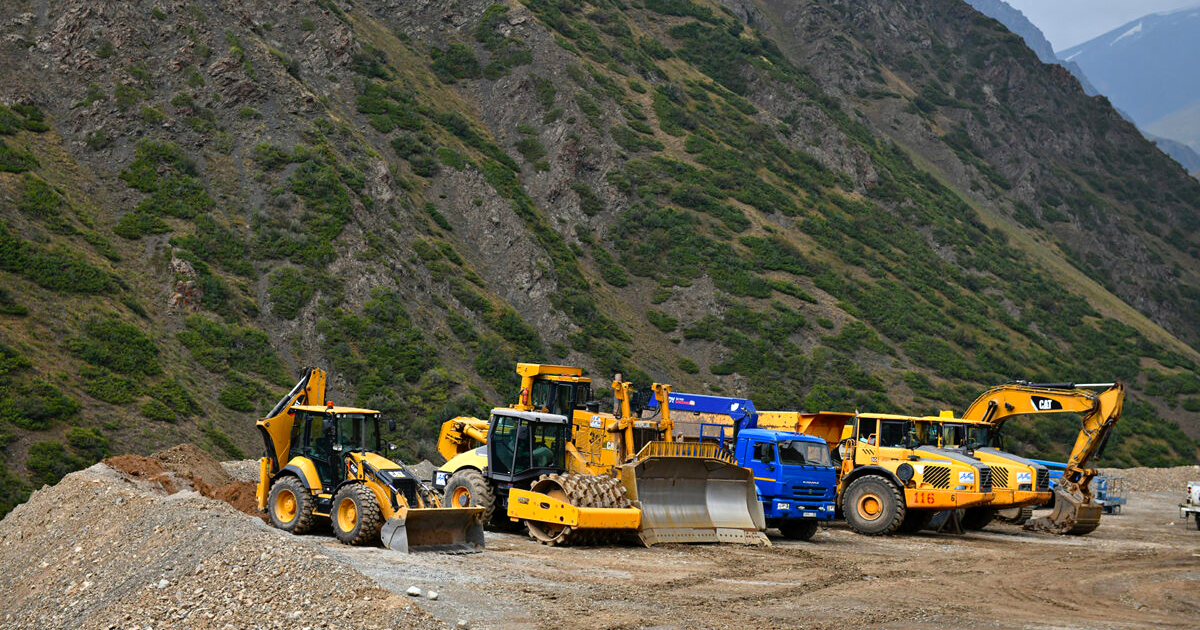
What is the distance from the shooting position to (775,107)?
75.6 meters

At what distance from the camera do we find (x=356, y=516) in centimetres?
1548

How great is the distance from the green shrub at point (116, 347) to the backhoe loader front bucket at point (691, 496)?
59.6 ft

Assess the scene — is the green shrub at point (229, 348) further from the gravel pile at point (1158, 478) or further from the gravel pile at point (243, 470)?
the gravel pile at point (1158, 478)

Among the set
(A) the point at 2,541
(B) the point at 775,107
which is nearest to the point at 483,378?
(A) the point at 2,541

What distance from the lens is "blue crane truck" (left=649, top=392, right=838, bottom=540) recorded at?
20484mm

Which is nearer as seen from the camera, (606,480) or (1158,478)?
(606,480)

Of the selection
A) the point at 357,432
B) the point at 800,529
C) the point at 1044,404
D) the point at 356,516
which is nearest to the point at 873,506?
the point at 800,529

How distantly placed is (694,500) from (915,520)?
7265mm

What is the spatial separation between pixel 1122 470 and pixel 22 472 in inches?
1855

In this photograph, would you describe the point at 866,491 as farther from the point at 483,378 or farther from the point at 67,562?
the point at 483,378

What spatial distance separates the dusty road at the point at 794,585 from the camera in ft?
38.9

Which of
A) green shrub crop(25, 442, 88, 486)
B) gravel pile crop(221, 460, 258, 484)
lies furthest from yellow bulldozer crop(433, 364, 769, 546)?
green shrub crop(25, 442, 88, 486)

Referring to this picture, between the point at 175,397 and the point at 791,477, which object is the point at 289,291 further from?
the point at 791,477

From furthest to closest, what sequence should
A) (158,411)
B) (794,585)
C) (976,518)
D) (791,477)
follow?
(158,411)
(976,518)
(791,477)
(794,585)
